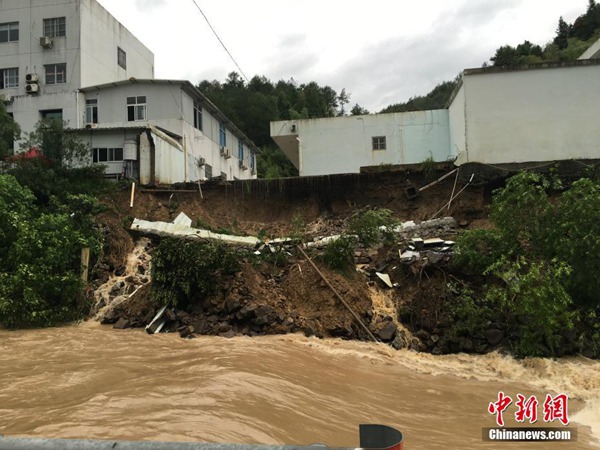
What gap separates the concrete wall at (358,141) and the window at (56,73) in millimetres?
15163

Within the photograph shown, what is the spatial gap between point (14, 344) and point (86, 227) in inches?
196

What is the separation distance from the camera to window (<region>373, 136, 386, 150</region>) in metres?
20.7

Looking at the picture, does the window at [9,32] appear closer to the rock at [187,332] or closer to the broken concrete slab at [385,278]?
the rock at [187,332]

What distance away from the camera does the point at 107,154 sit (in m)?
20.5

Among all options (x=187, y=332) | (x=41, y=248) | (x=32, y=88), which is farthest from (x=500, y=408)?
(x=32, y=88)

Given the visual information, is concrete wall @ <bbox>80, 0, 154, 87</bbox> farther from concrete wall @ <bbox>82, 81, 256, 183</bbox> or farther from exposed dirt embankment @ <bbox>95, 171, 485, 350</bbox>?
exposed dirt embankment @ <bbox>95, 171, 485, 350</bbox>

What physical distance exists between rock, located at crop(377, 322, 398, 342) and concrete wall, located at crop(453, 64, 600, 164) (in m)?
8.67

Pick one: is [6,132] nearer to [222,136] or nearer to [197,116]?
[197,116]

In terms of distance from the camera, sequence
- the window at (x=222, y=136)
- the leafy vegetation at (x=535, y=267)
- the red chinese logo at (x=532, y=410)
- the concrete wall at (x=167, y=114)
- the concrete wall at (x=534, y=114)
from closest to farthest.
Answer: the red chinese logo at (x=532, y=410) < the leafy vegetation at (x=535, y=267) < the concrete wall at (x=534, y=114) < the concrete wall at (x=167, y=114) < the window at (x=222, y=136)

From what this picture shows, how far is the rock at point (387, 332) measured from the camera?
1024 cm

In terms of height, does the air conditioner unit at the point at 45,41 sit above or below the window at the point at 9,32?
below

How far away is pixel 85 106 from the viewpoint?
2611 cm

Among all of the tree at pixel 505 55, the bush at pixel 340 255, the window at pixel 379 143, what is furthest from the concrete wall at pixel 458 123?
the tree at pixel 505 55

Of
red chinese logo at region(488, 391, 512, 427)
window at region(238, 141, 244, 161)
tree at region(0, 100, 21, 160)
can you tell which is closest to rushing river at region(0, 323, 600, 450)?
red chinese logo at region(488, 391, 512, 427)
